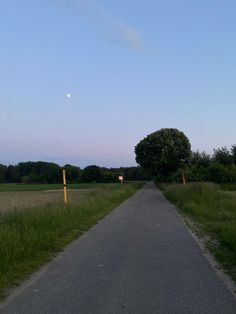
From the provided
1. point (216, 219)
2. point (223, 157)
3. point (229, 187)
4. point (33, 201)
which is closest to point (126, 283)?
point (216, 219)

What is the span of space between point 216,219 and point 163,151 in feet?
222

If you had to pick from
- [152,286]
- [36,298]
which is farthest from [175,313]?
[36,298]

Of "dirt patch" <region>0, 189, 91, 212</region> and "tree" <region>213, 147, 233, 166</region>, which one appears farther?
"tree" <region>213, 147, 233, 166</region>

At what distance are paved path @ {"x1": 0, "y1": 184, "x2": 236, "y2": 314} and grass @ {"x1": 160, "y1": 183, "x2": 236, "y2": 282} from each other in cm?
51

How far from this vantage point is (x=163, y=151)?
284 feet

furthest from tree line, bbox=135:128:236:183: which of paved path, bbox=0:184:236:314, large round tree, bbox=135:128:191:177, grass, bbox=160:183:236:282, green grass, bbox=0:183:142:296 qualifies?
paved path, bbox=0:184:236:314

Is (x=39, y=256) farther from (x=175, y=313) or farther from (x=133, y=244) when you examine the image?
(x=175, y=313)

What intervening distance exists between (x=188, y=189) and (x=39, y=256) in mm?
23349

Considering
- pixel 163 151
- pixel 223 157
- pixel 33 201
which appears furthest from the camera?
pixel 163 151

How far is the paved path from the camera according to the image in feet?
20.6

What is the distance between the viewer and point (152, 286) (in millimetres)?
7441

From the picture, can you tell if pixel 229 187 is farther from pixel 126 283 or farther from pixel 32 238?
pixel 126 283

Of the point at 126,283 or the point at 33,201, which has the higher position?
the point at 33,201

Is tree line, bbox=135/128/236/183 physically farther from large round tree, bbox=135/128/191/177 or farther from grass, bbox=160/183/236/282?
grass, bbox=160/183/236/282
